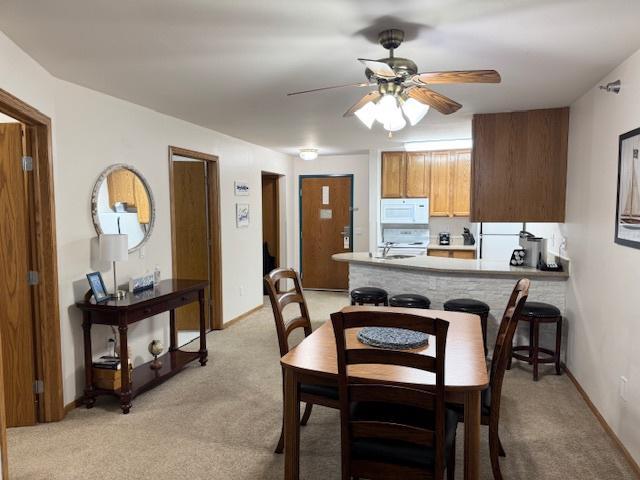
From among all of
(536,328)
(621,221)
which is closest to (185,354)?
(536,328)

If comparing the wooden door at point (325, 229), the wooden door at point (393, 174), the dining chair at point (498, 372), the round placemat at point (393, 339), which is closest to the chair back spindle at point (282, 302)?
the round placemat at point (393, 339)

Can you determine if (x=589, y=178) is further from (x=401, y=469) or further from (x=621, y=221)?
(x=401, y=469)

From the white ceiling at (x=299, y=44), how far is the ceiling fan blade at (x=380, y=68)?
0.77 ft

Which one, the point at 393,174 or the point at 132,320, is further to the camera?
the point at 393,174

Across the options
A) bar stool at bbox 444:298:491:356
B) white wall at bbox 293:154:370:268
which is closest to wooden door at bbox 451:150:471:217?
white wall at bbox 293:154:370:268

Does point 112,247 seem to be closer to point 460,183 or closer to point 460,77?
point 460,77

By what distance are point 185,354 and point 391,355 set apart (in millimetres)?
2968

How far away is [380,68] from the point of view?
6.68 feet

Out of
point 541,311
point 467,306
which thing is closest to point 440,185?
point 467,306

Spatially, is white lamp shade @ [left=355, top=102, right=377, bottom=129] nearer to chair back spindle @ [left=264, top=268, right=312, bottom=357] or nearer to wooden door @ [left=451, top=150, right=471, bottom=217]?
chair back spindle @ [left=264, top=268, right=312, bottom=357]

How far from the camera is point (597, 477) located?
91.3 inches

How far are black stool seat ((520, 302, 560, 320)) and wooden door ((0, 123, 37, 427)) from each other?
12.2 feet

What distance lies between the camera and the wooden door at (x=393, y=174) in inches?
260

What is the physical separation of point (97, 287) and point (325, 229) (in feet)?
15.2
